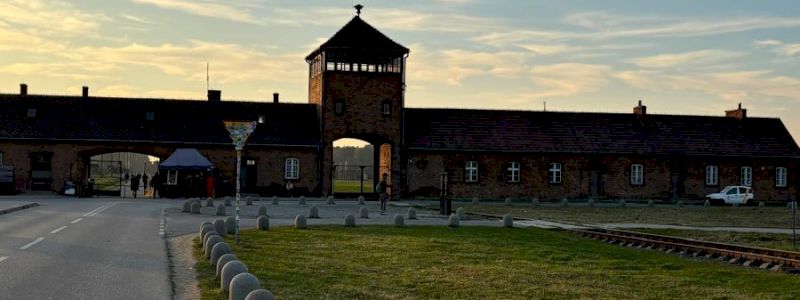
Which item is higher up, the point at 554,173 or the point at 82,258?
the point at 554,173

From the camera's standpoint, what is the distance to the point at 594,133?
6022 centimetres

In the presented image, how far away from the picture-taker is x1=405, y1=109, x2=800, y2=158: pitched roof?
190 ft

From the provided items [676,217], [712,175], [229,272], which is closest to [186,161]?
[676,217]

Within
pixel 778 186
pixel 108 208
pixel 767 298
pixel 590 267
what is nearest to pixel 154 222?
pixel 108 208

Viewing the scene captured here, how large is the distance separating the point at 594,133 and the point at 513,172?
6.40 metres

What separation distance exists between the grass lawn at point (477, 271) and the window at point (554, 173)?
33.3 meters

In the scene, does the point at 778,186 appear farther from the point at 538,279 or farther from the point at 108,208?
the point at 538,279

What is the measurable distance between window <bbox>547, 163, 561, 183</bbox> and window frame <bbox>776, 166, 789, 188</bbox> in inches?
582

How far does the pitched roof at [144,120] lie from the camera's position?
53688mm

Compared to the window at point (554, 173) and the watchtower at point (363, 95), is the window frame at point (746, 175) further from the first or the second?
the watchtower at point (363, 95)

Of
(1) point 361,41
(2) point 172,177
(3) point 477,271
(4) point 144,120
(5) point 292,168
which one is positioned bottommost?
(3) point 477,271

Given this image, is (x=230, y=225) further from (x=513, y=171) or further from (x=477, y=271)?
→ (x=513, y=171)

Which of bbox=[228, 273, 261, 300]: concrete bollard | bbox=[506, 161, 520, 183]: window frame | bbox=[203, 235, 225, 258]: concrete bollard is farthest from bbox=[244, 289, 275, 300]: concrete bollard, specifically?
bbox=[506, 161, 520, 183]: window frame

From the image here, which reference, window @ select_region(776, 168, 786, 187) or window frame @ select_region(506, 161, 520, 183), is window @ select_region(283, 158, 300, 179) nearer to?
window frame @ select_region(506, 161, 520, 183)
